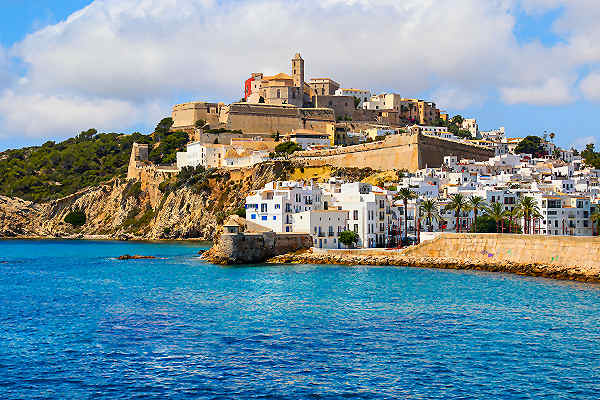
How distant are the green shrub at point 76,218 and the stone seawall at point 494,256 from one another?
178 feet

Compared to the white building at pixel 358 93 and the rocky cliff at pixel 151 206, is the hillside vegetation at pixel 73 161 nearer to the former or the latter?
the rocky cliff at pixel 151 206

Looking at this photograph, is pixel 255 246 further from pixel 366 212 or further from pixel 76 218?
pixel 76 218

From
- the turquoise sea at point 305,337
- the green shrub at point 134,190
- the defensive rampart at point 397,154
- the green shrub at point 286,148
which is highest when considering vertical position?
the green shrub at point 286,148

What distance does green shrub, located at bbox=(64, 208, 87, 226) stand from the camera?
93.4 m

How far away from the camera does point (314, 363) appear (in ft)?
65.6

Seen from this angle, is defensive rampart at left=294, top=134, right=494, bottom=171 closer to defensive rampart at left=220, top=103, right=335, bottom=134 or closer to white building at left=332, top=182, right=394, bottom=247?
defensive rampart at left=220, top=103, right=335, bottom=134

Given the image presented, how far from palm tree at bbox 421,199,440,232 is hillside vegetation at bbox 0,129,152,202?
63.1 meters

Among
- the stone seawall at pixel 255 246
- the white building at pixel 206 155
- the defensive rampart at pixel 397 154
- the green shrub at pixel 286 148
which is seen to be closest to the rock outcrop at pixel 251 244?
the stone seawall at pixel 255 246

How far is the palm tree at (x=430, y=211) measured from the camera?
5166 cm

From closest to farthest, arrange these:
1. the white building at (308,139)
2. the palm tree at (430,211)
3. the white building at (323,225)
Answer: the white building at (323,225) < the palm tree at (430,211) < the white building at (308,139)

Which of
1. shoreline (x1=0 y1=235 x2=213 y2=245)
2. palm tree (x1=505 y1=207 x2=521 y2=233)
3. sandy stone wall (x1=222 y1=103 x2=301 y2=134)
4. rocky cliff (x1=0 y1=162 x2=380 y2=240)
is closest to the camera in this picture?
palm tree (x1=505 y1=207 x2=521 y2=233)

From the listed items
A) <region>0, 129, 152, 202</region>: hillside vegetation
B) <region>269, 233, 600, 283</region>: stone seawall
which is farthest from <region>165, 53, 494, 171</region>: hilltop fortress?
<region>269, 233, 600, 283</region>: stone seawall

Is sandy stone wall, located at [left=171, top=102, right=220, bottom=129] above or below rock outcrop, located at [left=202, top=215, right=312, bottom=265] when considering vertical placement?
above

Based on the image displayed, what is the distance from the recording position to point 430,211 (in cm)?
5306
